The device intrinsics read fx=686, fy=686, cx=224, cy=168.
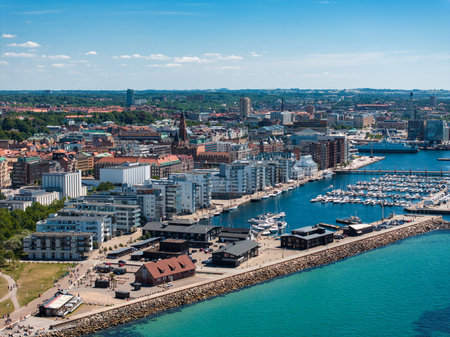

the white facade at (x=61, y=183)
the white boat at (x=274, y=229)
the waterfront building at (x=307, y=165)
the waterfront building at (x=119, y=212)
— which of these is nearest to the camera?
the waterfront building at (x=119, y=212)

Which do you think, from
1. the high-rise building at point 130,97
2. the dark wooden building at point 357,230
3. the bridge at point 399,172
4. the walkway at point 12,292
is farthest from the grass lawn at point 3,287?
the high-rise building at point 130,97

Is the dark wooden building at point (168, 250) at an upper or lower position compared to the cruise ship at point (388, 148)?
lower

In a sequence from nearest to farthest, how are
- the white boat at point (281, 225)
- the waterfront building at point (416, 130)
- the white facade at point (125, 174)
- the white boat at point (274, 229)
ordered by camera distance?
1. the white boat at point (274, 229)
2. the white boat at point (281, 225)
3. the white facade at point (125, 174)
4. the waterfront building at point (416, 130)

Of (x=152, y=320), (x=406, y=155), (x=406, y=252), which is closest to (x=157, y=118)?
(x=406, y=155)

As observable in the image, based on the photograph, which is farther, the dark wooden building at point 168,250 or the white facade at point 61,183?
the white facade at point 61,183

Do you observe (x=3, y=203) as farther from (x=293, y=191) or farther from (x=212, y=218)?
(x=293, y=191)

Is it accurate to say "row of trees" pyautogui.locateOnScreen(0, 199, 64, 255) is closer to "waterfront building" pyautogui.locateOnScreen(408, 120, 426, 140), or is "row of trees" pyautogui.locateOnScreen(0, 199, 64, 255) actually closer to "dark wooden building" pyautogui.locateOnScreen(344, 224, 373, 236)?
"dark wooden building" pyautogui.locateOnScreen(344, 224, 373, 236)

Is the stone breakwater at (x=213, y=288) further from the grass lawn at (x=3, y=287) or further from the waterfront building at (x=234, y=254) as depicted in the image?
the grass lawn at (x=3, y=287)

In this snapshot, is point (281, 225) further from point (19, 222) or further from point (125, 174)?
point (125, 174)
